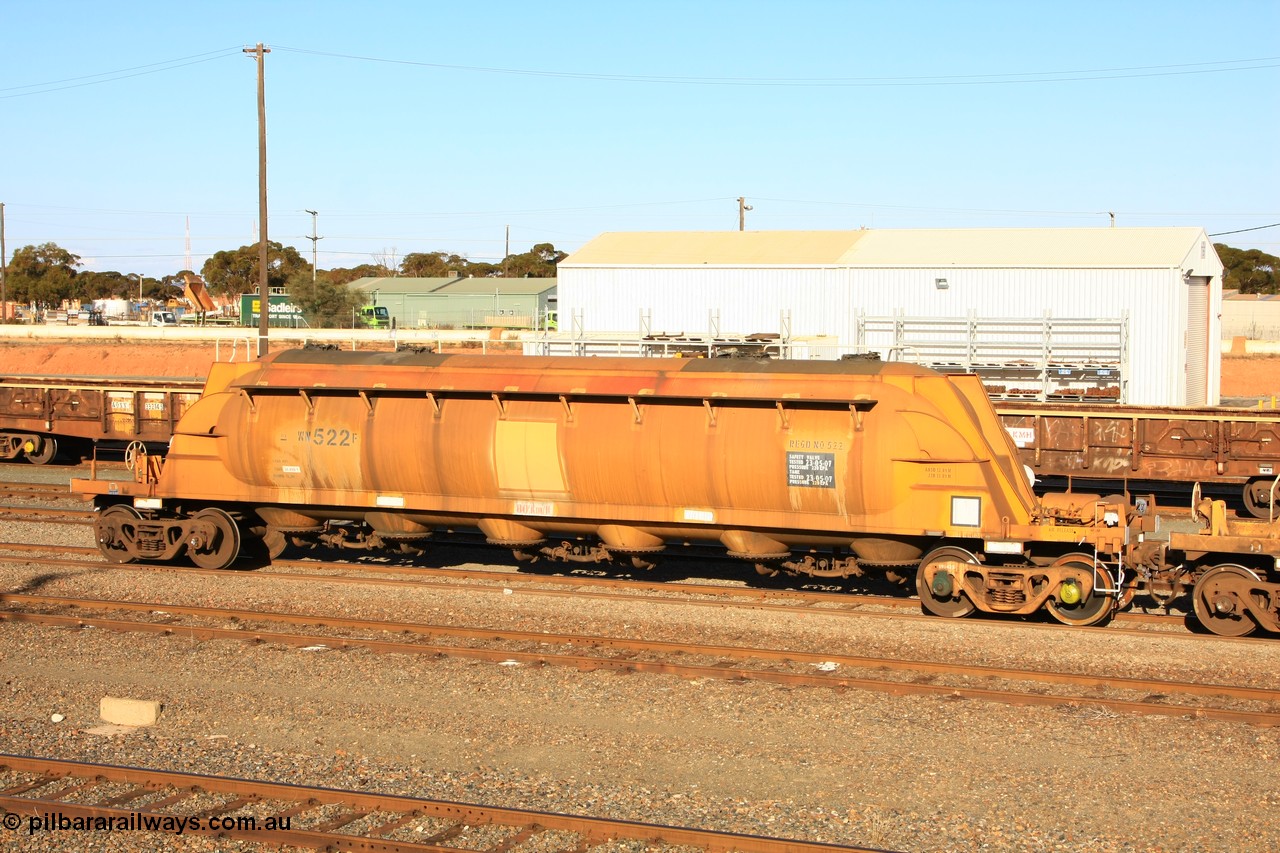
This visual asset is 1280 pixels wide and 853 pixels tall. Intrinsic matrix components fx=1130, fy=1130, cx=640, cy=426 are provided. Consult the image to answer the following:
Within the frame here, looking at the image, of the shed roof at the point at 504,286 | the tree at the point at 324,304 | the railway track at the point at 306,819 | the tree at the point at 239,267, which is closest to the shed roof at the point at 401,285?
the shed roof at the point at 504,286

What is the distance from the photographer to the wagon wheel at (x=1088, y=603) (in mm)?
12219

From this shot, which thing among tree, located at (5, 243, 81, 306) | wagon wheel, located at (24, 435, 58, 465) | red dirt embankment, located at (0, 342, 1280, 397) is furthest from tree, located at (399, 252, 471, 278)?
wagon wheel, located at (24, 435, 58, 465)

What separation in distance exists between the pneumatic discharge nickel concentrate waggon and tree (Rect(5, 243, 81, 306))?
13183cm

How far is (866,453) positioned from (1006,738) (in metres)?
4.33

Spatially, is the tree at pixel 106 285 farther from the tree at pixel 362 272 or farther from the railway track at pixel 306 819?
the railway track at pixel 306 819

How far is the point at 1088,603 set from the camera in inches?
492

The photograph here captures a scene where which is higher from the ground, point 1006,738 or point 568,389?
point 568,389

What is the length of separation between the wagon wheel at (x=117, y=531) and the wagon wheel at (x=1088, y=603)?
11879mm

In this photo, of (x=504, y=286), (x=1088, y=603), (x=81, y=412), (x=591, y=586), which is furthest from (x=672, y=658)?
(x=504, y=286)

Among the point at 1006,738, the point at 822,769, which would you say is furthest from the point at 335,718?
the point at 1006,738

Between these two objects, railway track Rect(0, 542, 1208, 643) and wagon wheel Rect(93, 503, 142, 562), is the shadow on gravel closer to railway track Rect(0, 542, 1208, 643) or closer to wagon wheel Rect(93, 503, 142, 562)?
railway track Rect(0, 542, 1208, 643)

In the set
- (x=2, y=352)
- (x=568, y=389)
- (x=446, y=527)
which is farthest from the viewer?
(x=2, y=352)

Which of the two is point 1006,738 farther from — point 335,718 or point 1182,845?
point 335,718

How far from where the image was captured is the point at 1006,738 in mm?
8867
